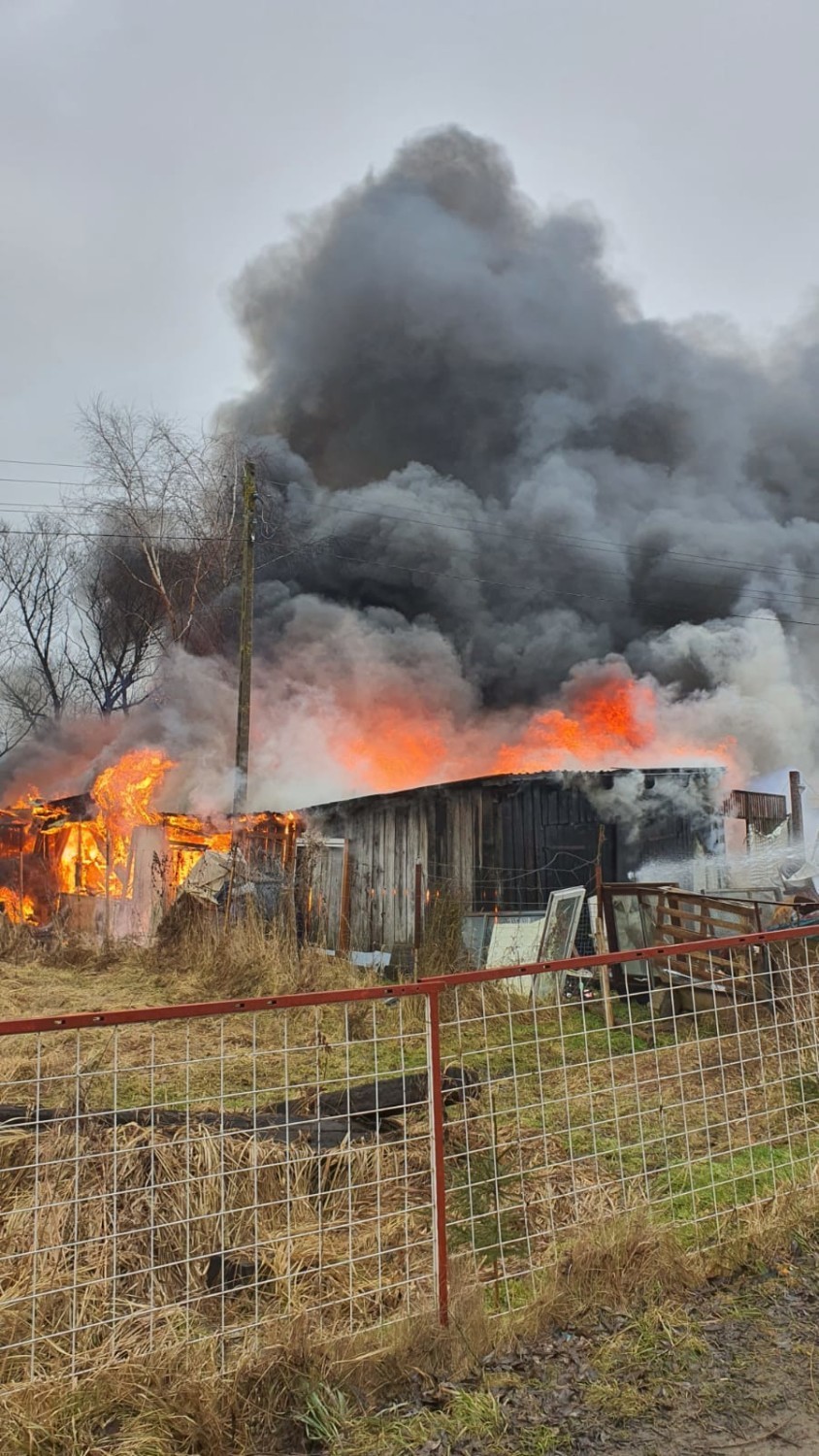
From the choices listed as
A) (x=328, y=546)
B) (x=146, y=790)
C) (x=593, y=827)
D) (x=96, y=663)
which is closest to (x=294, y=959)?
(x=593, y=827)

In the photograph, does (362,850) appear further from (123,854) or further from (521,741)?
(521,741)

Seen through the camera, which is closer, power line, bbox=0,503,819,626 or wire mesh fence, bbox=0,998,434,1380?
wire mesh fence, bbox=0,998,434,1380

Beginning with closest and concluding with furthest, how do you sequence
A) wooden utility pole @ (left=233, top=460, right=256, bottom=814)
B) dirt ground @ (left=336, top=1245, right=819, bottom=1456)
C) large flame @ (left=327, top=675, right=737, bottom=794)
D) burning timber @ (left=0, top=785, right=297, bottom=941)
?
1. dirt ground @ (left=336, top=1245, right=819, bottom=1456)
2. burning timber @ (left=0, top=785, right=297, bottom=941)
3. wooden utility pole @ (left=233, top=460, right=256, bottom=814)
4. large flame @ (left=327, top=675, right=737, bottom=794)

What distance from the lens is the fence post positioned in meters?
3.01

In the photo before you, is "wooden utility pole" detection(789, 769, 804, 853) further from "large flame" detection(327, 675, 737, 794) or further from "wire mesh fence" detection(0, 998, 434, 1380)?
"wire mesh fence" detection(0, 998, 434, 1380)

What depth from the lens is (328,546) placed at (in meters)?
29.5

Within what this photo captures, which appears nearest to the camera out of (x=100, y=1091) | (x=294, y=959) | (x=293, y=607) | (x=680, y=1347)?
(x=680, y=1347)

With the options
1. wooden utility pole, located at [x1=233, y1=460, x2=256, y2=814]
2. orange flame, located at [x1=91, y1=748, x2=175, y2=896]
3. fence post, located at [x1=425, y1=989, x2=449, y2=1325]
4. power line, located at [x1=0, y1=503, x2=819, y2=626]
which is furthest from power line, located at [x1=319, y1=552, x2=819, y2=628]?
fence post, located at [x1=425, y1=989, x2=449, y2=1325]

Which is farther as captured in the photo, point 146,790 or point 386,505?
point 386,505

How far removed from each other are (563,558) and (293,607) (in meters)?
9.14

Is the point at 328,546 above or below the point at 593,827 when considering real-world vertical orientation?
above

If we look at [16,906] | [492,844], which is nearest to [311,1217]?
[492,844]

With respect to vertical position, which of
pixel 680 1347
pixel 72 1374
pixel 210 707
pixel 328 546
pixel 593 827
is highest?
pixel 328 546

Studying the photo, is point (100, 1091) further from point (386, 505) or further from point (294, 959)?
point (386, 505)
